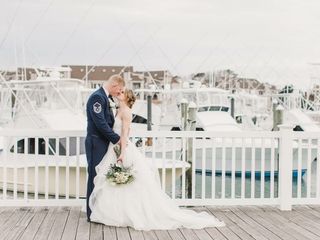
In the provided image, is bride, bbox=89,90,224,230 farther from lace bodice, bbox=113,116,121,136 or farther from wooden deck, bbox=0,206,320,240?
wooden deck, bbox=0,206,320,240

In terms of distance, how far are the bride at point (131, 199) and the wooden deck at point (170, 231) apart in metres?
0.13

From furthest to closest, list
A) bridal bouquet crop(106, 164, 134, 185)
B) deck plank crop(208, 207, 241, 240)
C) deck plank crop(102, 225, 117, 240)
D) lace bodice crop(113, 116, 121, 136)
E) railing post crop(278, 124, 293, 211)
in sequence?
railing post crop(278, 124, 293, 211), lace bodice crop(113, 116, 121, 136), bridal bouquet crop(106, 164, 134, 185), deck plank crop(208, 207, 241, 240), deck plank crop(102, 225, 117, 240)

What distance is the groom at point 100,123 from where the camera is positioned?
632 centimetres

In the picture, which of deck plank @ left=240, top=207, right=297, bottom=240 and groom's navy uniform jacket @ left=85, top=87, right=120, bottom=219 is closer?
deck plank @ left=240, top=207, right=297, bottom=240

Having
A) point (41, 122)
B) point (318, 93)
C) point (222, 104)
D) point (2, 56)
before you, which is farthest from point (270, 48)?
point (41, 122)

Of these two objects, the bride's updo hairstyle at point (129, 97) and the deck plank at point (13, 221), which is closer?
the deck plank at point (13, 221)

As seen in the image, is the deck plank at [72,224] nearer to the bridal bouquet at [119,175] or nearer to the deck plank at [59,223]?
the deck plank at [59,223]

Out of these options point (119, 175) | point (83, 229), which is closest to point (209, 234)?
point (119, 175)

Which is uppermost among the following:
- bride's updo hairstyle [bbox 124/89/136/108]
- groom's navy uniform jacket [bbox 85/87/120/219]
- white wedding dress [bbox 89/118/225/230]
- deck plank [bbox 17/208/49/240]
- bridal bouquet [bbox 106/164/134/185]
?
bride's updo hairstyle [bbox 124/89/136/108]

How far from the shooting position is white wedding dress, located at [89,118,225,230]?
6262 millimetres

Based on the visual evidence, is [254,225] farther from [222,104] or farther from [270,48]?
[270,48]

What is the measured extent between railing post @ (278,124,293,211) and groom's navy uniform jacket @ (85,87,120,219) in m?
2.25

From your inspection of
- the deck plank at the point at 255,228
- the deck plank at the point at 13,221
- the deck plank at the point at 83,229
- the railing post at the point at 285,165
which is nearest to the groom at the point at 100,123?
the deck plank at the point at 83,229

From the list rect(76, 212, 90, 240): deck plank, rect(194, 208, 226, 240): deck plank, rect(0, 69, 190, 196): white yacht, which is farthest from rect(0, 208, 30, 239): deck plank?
rect(0, 69, 190, 196): white yacht
